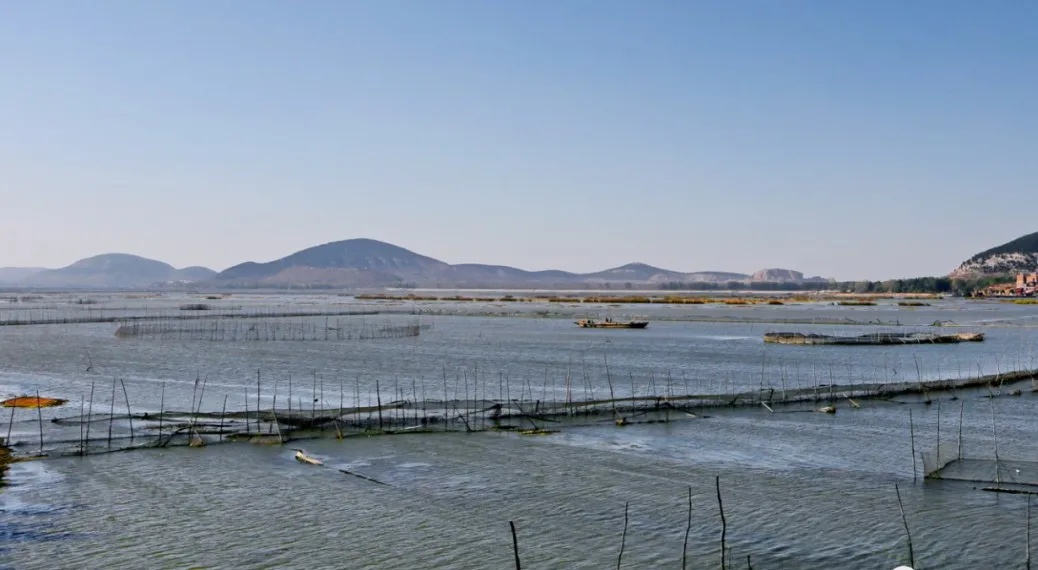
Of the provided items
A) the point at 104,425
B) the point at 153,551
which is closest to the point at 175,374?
the point at 104,425

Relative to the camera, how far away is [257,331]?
50.7 m

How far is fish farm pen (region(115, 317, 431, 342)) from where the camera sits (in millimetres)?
48875

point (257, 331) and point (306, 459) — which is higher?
point (257, 331)

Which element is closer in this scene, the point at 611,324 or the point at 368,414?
the point at 368,414

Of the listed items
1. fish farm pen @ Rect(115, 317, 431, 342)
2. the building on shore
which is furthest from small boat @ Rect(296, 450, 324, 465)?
the building on shore

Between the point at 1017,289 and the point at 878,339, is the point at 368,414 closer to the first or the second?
the point at 878,339

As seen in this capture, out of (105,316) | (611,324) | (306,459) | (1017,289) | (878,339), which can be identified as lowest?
(306,459)

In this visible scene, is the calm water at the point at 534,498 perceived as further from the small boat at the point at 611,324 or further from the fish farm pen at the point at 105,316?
the small boat at the point at 611,324

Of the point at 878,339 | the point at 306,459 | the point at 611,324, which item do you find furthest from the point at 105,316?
the point at 306,459

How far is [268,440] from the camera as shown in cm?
1809

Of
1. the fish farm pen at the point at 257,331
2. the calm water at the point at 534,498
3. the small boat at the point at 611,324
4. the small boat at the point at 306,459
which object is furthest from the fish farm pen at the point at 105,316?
the small boat at the point at 306,459

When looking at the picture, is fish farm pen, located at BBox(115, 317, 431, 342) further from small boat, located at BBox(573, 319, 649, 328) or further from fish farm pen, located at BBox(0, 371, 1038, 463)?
fish farm pen, located at BBox(0, 371, 1038, 463)

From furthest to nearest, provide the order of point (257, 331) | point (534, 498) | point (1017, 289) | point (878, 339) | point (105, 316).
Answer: point (1017, 289)
point (105, 316)
point (257, 331)
point (878, 339)
point (534, 498)

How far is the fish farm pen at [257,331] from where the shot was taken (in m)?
48.9
